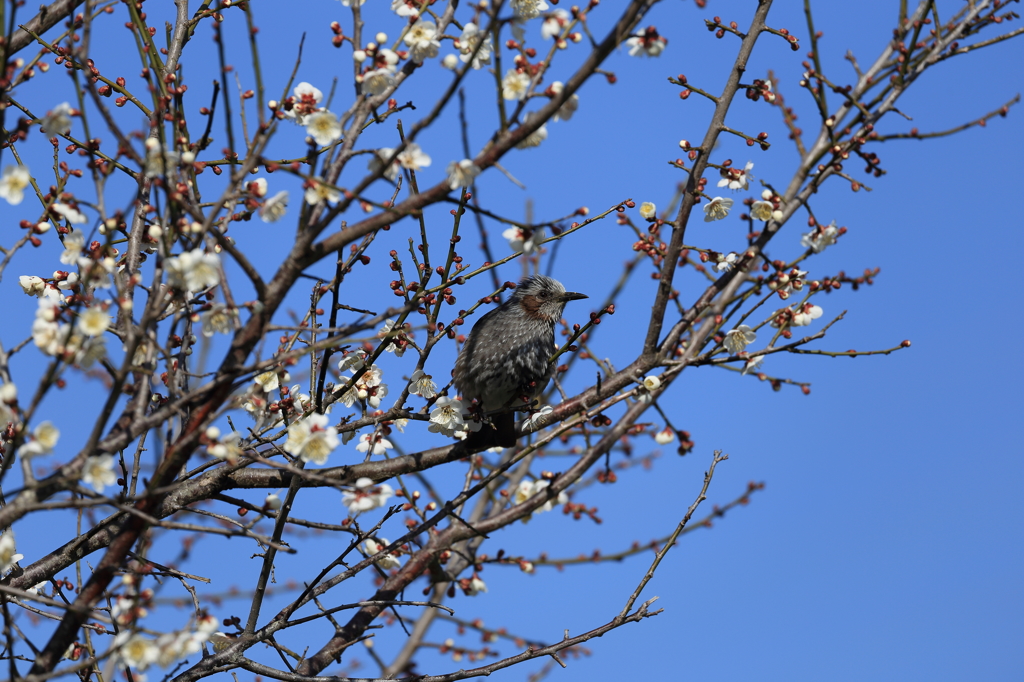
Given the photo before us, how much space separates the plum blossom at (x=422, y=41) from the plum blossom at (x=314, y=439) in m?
1.43

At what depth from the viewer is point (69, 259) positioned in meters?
3.13

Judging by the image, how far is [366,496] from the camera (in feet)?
9.75

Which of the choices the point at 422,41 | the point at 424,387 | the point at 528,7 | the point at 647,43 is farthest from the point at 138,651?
the point at 528,7

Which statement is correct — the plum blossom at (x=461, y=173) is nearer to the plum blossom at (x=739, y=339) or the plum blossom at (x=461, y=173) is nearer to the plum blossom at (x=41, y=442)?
the plum blossom at (x=41, y=442)

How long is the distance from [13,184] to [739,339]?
3.17 meters

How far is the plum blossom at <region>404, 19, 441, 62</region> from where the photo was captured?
125 inches

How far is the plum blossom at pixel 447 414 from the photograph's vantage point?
13.7ft

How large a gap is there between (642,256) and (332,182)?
230cm

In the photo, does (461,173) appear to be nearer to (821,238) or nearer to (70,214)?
(70,214)

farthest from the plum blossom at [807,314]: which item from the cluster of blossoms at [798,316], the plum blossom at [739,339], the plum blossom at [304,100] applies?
the plum blossom at [304,100]

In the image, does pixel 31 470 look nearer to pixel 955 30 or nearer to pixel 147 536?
pixel 147 536

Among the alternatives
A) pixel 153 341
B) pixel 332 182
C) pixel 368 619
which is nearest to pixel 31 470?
pixel 153 341

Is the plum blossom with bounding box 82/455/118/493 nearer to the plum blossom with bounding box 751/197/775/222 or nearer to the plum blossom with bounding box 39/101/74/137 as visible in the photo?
the plum blossom with bounding box 39/101/74/137

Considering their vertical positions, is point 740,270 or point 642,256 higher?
point 642,256
